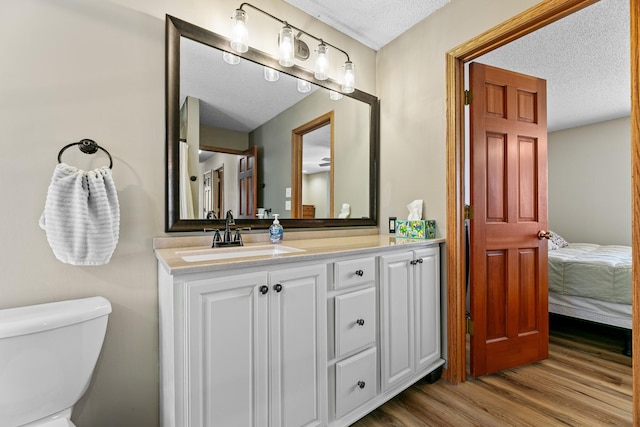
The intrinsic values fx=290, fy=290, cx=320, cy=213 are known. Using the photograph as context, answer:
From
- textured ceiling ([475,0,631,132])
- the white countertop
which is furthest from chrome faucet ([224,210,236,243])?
textured ceiling ([475,0,631,132])

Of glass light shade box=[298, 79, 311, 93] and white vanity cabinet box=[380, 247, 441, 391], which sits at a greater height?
glass light shade box=[298, 79, 311, 93]

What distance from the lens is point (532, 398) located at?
170cm

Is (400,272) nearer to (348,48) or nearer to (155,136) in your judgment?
(155,136)

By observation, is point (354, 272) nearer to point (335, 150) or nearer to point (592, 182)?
point (335, 150)

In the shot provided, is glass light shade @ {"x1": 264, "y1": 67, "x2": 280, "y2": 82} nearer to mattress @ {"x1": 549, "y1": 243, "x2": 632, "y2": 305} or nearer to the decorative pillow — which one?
mattress @ {"x1": 549, "y1": 243, "x2": 632, "y2": 305}

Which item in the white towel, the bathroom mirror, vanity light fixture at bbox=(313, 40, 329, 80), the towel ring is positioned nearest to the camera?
the white towel

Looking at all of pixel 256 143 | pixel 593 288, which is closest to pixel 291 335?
pixel 256 143

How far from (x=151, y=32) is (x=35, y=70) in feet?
1.65

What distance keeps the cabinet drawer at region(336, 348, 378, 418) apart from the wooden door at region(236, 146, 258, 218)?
98cm

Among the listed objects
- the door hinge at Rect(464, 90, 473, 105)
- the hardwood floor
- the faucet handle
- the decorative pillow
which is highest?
the door hinge at Rect(464, 90, 473, 105)

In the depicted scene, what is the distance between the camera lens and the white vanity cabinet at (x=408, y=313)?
1574 mm

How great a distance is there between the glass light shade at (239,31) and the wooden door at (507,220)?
4.87 feet

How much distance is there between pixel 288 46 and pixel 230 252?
1.22 metres

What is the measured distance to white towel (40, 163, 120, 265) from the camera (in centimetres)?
108
